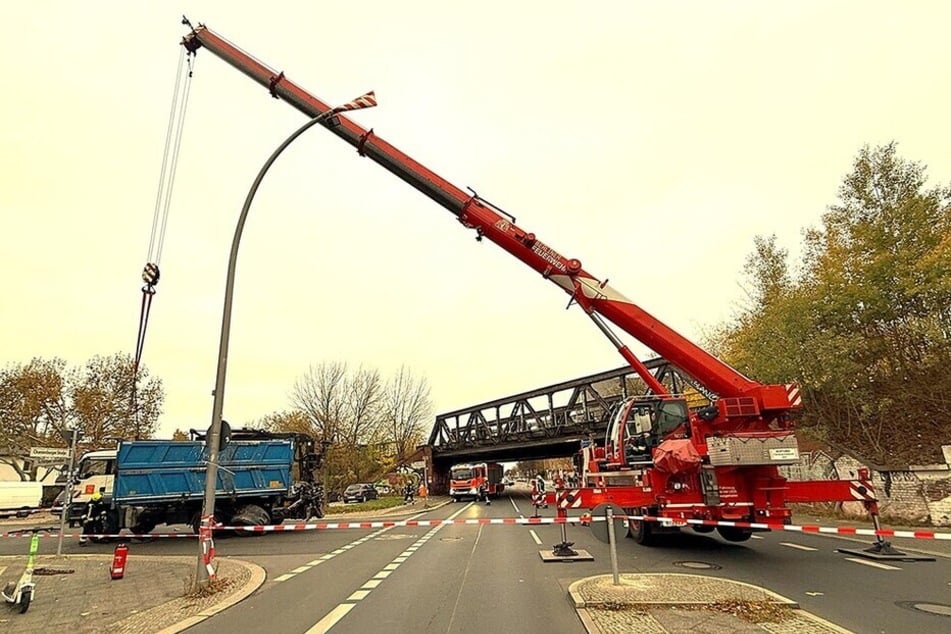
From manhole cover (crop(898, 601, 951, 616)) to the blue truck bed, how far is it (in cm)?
1567

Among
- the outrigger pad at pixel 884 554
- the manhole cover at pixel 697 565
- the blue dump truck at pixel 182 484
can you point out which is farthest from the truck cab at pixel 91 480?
the outrigger pad at pixel 884 554

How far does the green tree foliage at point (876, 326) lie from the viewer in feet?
56.6

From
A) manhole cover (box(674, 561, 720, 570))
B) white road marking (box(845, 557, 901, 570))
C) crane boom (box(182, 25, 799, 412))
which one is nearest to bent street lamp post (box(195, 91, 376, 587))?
crane boom (box(182, 25, 799, 412))

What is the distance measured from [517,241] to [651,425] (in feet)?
17.4

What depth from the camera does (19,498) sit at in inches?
1234

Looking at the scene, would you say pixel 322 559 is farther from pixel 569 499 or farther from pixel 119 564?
pixel 569 499

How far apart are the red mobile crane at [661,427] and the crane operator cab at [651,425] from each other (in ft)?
0.08

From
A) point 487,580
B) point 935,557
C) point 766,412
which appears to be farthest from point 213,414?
point 935,557

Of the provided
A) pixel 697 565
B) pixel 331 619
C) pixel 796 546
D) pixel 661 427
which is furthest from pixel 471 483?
pixel 331 619

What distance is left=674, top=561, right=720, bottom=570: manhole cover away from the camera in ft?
31.6

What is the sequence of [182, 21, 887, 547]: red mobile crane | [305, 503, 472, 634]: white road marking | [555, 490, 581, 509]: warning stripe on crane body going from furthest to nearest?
1. [182, 21, 887, 547]: red mobile crane
2. [555, 490, 581, 509]: warning stripe on crane body
3. [305, 503, 472, 634]: white road marking

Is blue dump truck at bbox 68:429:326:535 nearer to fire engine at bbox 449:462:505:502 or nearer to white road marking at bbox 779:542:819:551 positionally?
white road marking at bbox 779:542:819:551

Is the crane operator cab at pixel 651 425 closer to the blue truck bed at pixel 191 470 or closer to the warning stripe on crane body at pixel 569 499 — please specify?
the warning stripe on crane body at pixel 569 499

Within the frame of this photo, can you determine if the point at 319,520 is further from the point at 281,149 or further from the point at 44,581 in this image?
the point at 281,149
